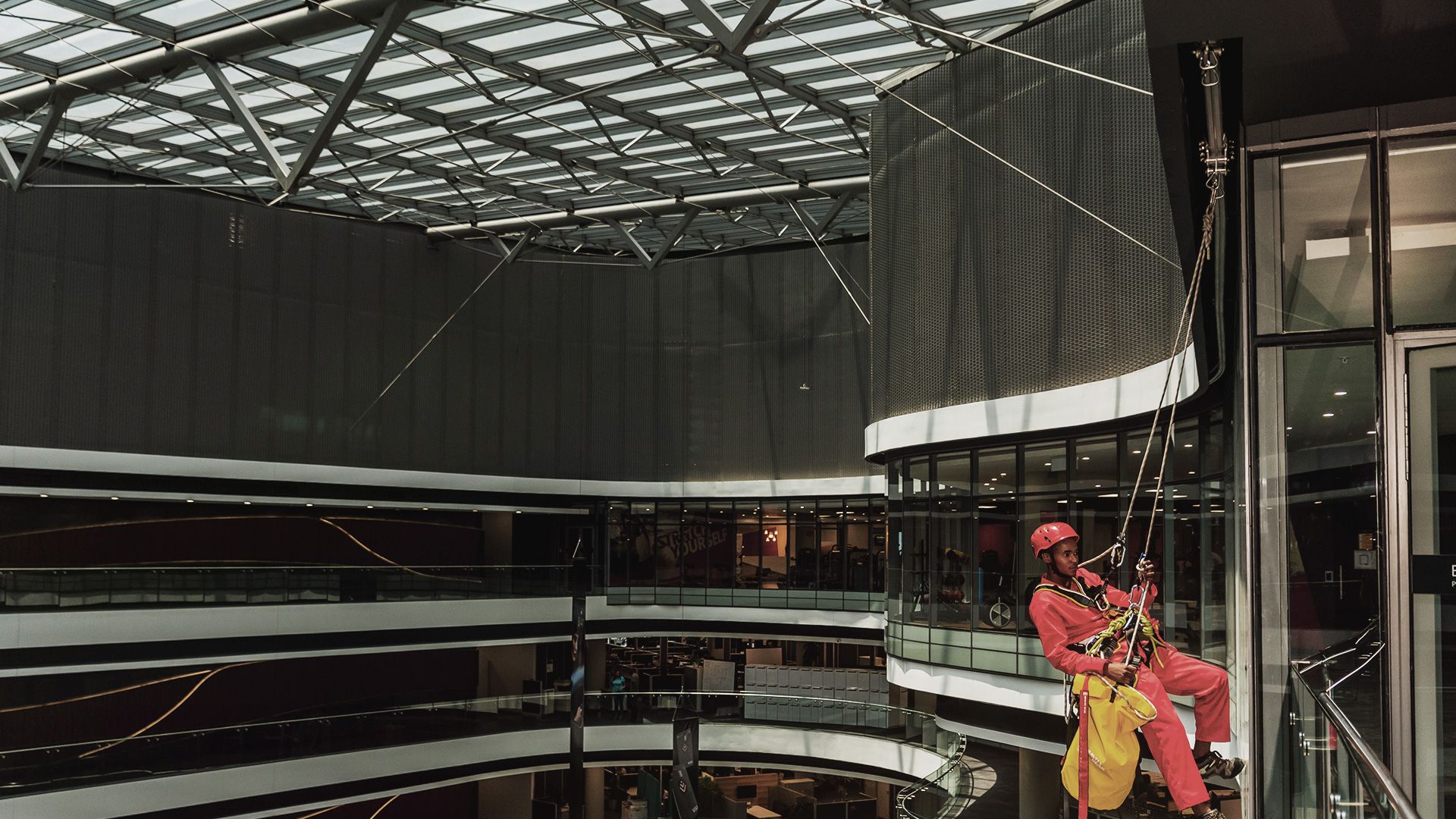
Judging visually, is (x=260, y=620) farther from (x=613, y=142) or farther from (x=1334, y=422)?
(x=1334, y=422)

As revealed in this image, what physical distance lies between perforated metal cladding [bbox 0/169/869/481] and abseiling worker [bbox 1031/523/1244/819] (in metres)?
27.9

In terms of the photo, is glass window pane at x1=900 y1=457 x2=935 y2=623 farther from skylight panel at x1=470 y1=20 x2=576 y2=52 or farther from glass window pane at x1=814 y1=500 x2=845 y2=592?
glass window pane at x1=814 y1=500 x2=845 y2=592

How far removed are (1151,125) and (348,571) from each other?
76.4 ft

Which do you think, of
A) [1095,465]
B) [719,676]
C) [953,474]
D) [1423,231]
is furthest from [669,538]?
[1423,231]

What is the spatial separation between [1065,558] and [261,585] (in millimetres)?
25804

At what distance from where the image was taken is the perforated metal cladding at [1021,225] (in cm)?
1614

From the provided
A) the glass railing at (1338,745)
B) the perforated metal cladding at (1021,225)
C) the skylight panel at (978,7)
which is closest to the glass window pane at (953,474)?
the perforated metal cladding at (1021,225)

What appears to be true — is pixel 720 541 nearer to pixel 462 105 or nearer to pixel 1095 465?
pixel 462 105

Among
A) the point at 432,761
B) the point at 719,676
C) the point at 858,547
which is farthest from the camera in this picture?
the point at 719,676

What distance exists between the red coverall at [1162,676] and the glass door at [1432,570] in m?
1.13

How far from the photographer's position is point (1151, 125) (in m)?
15.7

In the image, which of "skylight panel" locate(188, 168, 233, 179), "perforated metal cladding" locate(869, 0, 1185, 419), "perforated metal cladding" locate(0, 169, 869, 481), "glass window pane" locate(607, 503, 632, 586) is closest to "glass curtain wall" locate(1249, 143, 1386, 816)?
"perforated metal cladding" locate(869, 0, 1185, 419)

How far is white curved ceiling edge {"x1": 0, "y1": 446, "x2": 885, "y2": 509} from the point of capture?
29.2 metres

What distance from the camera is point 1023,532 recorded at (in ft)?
61.4
